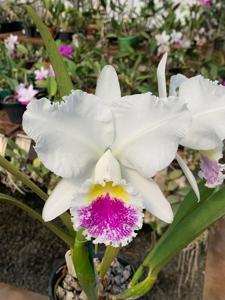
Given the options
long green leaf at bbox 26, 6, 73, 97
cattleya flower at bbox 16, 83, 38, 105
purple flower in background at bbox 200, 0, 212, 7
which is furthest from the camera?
purple flower in background at bbox 200, 0, 212, 7

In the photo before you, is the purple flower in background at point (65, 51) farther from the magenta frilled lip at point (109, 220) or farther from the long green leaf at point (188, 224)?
the magenta frilled lip at point (109, 220)

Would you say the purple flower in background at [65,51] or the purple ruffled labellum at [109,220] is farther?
the purple flower in background at [65,51]

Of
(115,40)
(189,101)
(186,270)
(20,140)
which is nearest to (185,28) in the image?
(115,40)

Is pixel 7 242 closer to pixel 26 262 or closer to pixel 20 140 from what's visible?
pixel 26 262

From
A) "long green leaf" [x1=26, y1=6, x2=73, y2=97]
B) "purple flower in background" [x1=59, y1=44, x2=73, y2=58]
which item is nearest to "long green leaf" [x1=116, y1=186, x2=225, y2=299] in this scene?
"long green leaf" [x1=26, y1=6, x2=73, y2=97]

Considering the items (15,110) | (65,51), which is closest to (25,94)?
(15,110)

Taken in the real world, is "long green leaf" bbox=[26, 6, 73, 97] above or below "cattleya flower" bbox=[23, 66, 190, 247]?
above

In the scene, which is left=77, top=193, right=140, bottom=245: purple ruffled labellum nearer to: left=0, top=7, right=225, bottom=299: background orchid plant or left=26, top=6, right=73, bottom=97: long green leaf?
left=0, top=7, right=225, bottom=299: background orchid plant

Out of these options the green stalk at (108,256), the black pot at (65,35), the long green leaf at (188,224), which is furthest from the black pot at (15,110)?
the black pot at (65,35)
